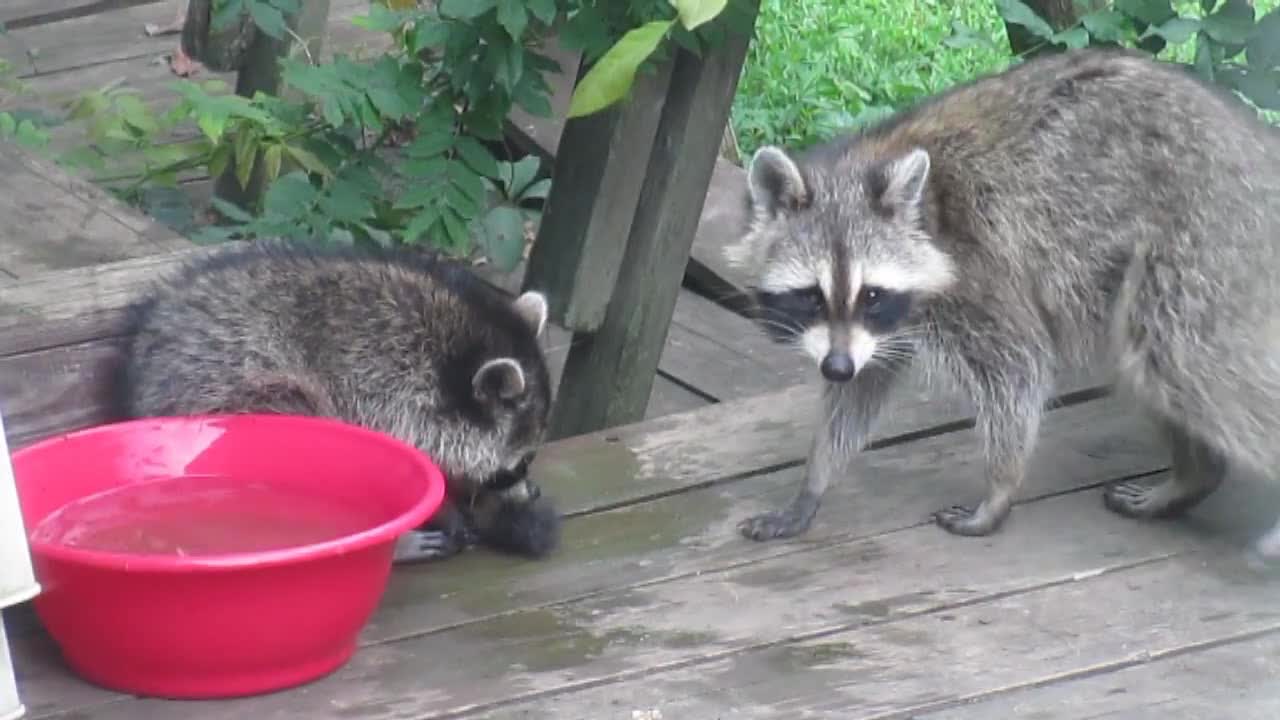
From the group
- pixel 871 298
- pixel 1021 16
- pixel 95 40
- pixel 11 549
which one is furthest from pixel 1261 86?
pixel 95 40

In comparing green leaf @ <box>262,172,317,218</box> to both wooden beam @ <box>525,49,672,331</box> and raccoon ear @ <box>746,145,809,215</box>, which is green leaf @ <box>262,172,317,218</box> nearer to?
wooden beam @ <box>525,49,672,331</box>

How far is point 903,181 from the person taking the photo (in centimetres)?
293

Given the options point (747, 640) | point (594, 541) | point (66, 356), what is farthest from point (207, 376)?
point (747, 640)

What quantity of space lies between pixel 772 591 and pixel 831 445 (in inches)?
14.8

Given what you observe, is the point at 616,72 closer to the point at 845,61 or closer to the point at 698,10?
the point at 698,10

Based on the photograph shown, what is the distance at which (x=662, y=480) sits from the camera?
3.15 meters

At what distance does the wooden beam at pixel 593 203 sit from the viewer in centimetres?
354

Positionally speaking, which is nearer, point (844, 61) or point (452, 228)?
point (452, 228)

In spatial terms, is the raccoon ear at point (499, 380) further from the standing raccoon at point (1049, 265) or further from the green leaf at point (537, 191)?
the green leaf at point (537, 191)

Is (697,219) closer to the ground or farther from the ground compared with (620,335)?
farther from the ground

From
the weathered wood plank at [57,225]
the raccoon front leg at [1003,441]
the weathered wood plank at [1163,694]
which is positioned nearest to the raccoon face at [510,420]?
the raccoon front leg at [1003,441]

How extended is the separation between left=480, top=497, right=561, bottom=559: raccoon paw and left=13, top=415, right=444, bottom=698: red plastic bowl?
265 mm

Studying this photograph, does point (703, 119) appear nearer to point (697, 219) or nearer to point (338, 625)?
point (697, 219)

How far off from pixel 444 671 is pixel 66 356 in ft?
2.84
